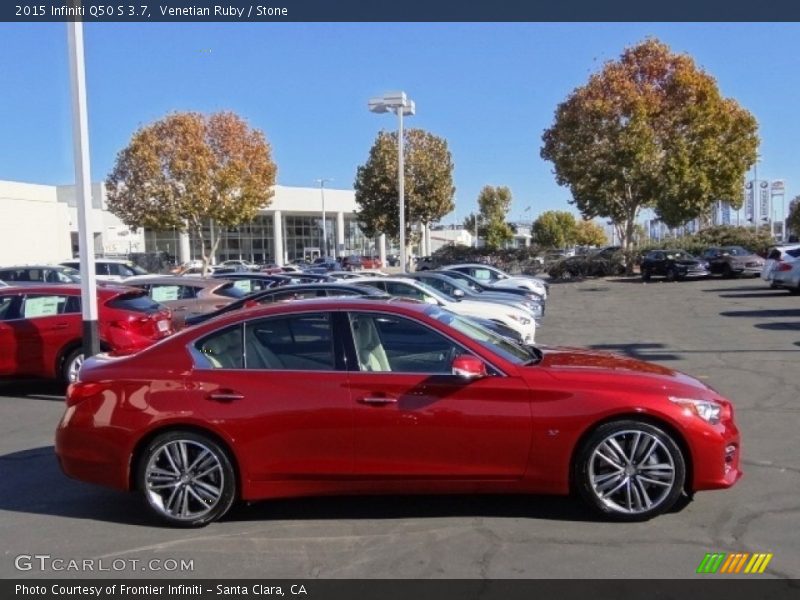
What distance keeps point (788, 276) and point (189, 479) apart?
24991 mm

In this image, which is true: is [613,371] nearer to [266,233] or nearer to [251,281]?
[251,281]

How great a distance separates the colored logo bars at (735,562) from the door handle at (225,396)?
3014 millimetres

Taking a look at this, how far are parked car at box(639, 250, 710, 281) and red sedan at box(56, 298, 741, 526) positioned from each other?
35.0 m

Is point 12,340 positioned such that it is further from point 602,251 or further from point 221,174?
point 602,251

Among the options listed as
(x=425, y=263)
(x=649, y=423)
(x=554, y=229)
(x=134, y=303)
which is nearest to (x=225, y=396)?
(x=649, y=423)

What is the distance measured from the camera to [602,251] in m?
45.0

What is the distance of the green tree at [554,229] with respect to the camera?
351 feet

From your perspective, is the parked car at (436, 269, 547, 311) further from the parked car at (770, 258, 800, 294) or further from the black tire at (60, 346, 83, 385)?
the black tire at (60, 346, 83, 385)

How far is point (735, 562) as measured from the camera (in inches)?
176

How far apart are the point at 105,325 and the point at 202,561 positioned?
20.9ft

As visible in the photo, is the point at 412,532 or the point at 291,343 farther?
the point at 291,343

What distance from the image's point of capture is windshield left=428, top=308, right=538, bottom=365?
17.6 ft

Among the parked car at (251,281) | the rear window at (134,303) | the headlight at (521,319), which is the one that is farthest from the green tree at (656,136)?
the rear window at (134,303)

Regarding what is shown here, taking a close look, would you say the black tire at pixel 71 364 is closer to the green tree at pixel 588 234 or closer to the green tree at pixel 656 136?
the green tree at pixel 656 136
